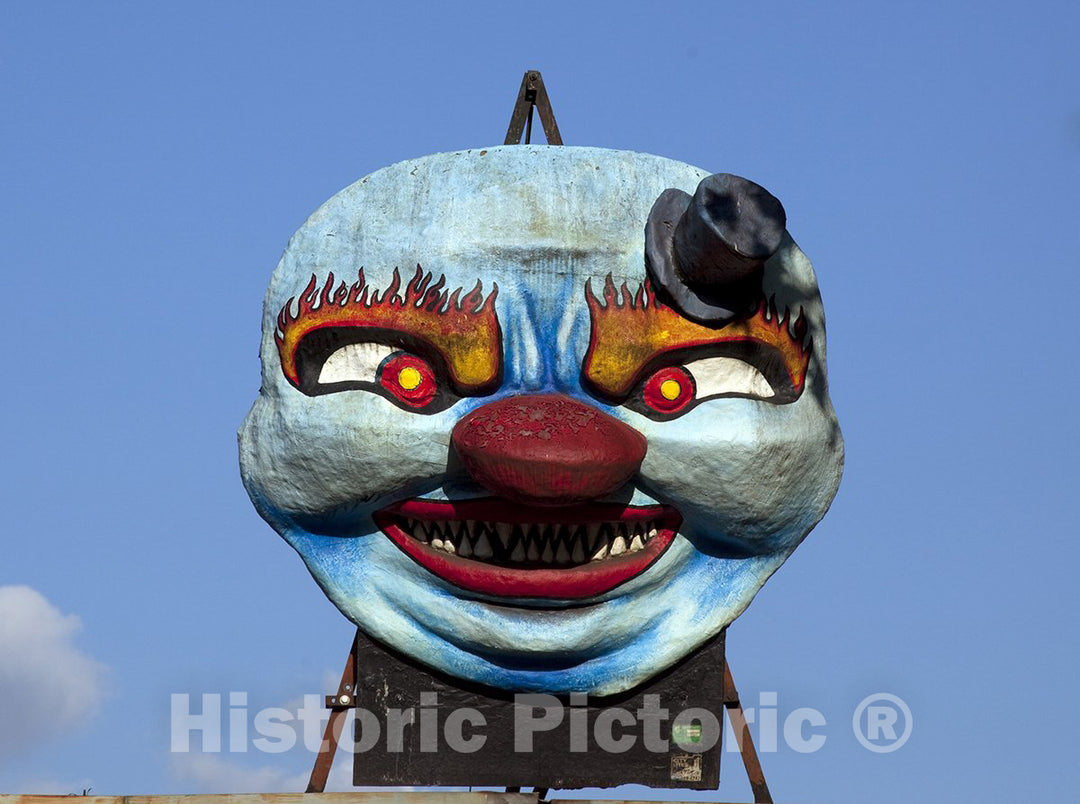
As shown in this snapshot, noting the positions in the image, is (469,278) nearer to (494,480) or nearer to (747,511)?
(494,480)

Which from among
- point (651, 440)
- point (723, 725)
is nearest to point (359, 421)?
point (651, 440)

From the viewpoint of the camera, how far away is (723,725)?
A: 9359 millimetres

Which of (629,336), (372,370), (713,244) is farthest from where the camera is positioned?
(372,370)

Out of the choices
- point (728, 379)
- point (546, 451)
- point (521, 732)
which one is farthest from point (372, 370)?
point (521, 732)

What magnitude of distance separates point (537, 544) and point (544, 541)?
1.1 inches

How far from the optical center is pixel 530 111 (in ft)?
33.5

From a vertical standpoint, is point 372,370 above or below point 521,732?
above

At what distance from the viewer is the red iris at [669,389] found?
888 centimetres

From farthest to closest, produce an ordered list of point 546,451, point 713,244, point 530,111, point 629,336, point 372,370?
point 530,111 < point 372,370 < point 629,336 < point 713,244 < point 546,451

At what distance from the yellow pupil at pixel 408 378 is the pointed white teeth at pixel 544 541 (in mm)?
553

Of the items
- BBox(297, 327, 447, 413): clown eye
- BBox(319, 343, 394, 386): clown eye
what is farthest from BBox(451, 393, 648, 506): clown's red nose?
BBox(319, 343, 394, 386): clown eye

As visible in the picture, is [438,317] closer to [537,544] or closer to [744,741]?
[537,544]

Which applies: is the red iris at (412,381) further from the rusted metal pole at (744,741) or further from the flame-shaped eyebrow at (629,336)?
the rusted metal pole at (744,741)

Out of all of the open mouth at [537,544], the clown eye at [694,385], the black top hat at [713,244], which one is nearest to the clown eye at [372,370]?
the open mouth at [537,544]
